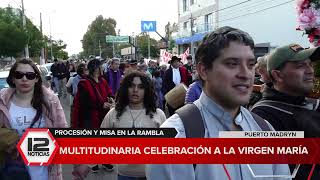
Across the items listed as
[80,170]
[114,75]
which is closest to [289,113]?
[80,170]

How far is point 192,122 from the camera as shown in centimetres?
173

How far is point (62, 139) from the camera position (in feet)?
5.66

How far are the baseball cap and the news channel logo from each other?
164cm

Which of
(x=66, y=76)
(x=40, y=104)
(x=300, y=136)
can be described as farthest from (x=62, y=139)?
(x=66, y=76)

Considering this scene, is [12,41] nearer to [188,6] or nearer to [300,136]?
[188,6]

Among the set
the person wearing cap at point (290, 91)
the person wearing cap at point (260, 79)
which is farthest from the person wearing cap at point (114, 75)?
the person wearing cap at point (290, 91)

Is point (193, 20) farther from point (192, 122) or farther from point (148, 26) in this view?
point (192, 122)

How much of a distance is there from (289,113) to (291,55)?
368mm

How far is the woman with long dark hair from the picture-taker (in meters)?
4.08

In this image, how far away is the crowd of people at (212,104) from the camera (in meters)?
1.73

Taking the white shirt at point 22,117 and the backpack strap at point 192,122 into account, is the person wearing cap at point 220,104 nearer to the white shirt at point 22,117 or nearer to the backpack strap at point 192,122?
the backpack strap at point 192,122

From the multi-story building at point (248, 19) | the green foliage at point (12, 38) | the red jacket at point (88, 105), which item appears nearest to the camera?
the red jacket at point (88, 105)

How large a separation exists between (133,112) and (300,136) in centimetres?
252

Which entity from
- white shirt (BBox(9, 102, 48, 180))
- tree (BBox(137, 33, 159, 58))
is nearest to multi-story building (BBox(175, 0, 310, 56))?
white shirt (BBox(9, 102, 48, 180))
